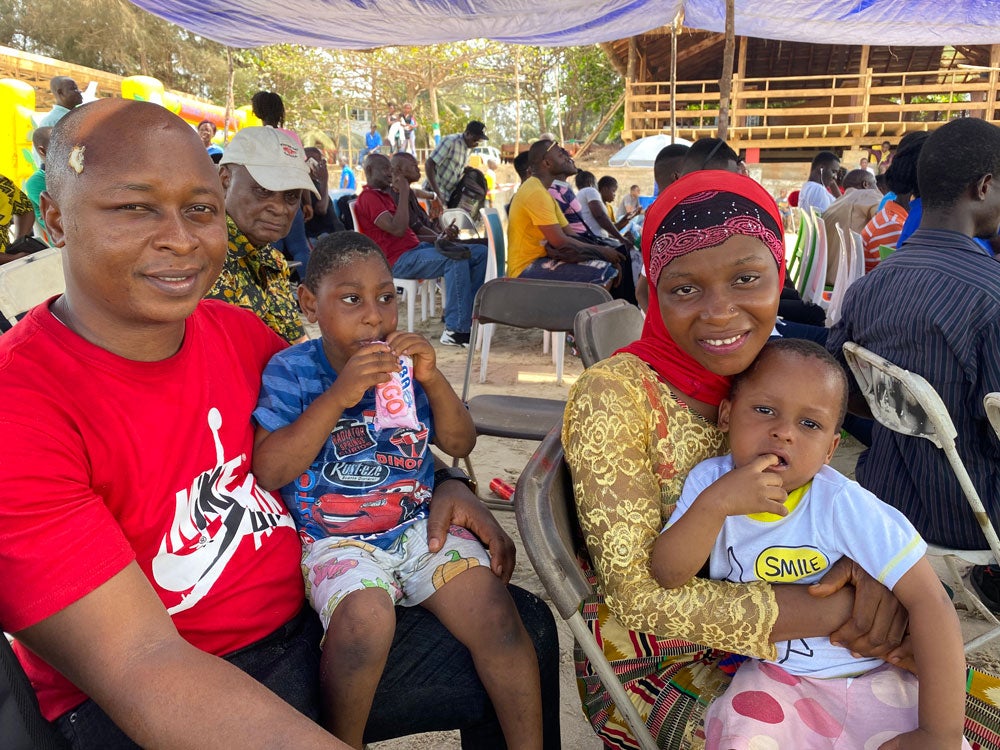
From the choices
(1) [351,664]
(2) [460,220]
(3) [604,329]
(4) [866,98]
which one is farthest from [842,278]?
(4) [866,98]

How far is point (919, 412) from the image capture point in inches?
84.7

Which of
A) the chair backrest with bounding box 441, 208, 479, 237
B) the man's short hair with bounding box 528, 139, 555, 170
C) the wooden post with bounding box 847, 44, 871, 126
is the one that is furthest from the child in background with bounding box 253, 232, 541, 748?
the wooden post with bounding box 847, 44, 871, 126

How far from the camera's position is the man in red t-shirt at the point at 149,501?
3.35 ft

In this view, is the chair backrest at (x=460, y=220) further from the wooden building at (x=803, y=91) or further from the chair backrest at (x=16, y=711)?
the wooden building at (x=803, y=91)

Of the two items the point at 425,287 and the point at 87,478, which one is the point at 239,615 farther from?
the point at 425,287

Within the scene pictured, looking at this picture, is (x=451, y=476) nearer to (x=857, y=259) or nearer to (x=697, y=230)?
(x=697, y=230)

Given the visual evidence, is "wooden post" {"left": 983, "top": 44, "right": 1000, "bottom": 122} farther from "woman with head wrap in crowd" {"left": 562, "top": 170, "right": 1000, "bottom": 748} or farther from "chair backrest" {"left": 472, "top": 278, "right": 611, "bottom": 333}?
"woman with head wrap in crowd" {"left": 562, "top": 170, "right": 1000, "bottom": 748}

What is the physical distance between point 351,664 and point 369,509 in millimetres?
403

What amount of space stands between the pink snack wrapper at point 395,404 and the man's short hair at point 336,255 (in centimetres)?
45

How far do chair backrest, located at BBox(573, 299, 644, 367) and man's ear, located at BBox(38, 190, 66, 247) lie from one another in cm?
154

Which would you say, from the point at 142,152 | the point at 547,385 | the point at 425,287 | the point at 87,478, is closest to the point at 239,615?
the point at 87,478

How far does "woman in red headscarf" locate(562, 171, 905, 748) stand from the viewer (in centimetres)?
140

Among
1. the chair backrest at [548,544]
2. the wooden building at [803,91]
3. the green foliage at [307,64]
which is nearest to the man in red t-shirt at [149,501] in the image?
the chair backrest at [548,544]

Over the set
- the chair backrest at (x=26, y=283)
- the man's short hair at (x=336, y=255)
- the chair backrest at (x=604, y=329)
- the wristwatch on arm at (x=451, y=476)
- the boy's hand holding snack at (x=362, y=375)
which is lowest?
the wristwatch on arm at (x=451, y=476)
